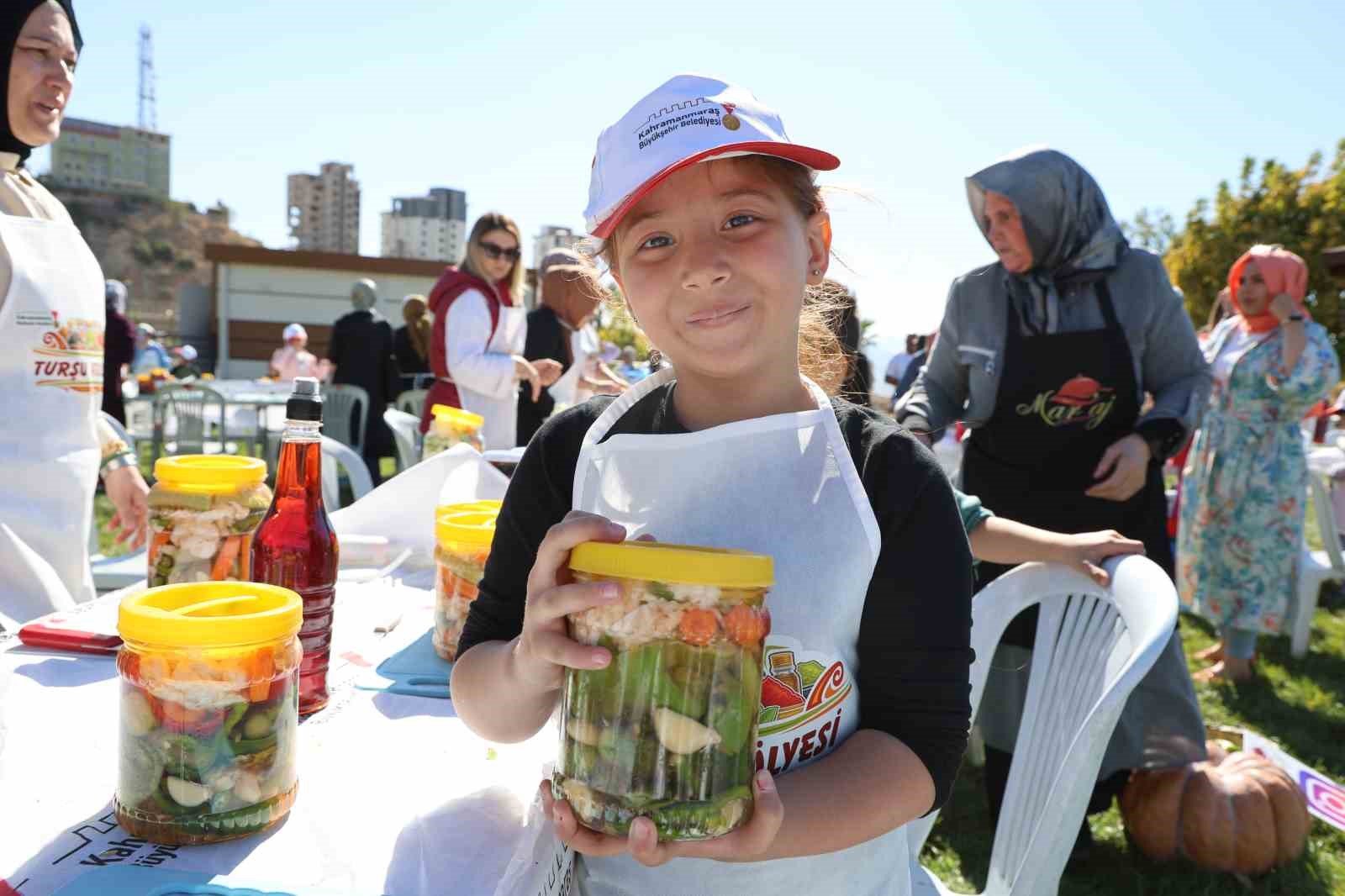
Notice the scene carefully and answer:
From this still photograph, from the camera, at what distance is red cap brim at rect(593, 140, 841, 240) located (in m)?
1.03

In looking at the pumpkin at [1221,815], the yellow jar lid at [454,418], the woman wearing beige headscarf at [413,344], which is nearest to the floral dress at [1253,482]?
the pumpkin at [1221,815]

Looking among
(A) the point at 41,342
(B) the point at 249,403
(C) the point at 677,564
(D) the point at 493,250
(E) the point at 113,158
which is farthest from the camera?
(E) the point at 113,158

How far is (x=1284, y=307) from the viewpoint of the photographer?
4848mm

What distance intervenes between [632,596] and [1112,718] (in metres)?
0.89

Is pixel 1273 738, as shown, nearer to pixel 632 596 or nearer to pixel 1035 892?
pixel 1035 892

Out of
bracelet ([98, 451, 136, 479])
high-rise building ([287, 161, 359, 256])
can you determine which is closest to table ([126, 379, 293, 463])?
bracelet ([98, 451, 136, 479])

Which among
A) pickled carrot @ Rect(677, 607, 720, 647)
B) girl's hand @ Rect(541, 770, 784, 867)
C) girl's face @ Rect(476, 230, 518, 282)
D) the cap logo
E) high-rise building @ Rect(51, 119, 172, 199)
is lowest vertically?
girl's hand @ Rect(541, 770, 784, 867)

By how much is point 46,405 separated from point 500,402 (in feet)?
8.90

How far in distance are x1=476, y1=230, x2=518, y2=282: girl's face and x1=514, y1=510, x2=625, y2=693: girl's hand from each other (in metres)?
3.83

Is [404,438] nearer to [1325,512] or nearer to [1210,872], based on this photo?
[1210,872]

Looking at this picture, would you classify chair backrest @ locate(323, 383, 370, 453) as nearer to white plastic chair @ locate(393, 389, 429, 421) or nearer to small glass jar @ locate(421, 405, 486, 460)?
white plastic chair @ locate(393, 389, 429, 421)

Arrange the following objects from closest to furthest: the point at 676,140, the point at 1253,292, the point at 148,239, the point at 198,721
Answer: the point at 198,721
the point at 676,140
the point at 1253,292
the point at 148,239

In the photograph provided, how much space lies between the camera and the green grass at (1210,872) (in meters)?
2.91

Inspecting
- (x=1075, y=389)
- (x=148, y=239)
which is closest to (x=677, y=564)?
(x=1075, y=389)
